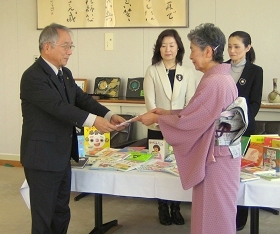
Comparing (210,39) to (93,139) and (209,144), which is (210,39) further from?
(93,139)

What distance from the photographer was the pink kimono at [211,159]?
2330mm

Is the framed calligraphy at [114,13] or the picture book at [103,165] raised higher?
the framed calligraphy at [114,13]

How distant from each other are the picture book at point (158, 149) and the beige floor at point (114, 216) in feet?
2.39

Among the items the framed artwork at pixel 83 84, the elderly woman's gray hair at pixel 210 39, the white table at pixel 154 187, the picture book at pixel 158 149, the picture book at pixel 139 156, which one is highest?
the elderly woman's gray hair at pixel 210 39

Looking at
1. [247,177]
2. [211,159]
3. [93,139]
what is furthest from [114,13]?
[211,159]

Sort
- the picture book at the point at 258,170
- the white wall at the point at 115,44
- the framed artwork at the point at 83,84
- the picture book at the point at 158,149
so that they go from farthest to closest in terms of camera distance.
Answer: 1. the framed artwork at the point at 83,84
2. the white wall at the point at 115,44
3. the picture book at the point at 158,149
4. the picture book at the point at 258,170

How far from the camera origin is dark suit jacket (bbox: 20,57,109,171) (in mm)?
2578

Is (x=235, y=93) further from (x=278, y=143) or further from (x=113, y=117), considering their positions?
(x=113, y=117)

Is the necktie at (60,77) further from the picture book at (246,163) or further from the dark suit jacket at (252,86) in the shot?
the dark suit jacket at (252,86)

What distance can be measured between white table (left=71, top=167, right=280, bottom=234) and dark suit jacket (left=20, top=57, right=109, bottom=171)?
260mm

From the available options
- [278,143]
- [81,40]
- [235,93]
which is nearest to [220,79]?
[235,93]

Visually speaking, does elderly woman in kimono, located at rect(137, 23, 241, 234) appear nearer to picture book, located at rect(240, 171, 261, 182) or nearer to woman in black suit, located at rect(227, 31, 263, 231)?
picture book, located at rect(240, 171, 261, 182)

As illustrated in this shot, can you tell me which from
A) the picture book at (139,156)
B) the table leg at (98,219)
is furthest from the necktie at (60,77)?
the table leg at (98,219)

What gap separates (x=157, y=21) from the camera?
4.90 meters
